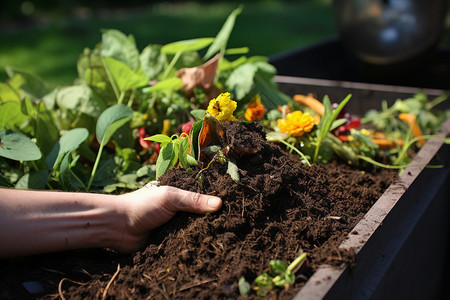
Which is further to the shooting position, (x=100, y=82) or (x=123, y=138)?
(x=100, y=82)

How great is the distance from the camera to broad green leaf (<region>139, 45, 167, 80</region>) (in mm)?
1932

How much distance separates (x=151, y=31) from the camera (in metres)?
6.92

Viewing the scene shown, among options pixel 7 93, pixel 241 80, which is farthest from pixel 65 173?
pixel 241 80

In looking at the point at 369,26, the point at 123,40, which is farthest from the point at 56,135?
the point at 369,26

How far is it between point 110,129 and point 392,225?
0.88 metres

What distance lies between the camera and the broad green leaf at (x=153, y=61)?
1.93 meters

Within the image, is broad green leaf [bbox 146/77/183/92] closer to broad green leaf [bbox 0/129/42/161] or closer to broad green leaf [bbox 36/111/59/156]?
broad green leaf [bbox 36/111/59/156]

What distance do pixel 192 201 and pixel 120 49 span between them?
0.94 metres

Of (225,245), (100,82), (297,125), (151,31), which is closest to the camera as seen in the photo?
(225,245)

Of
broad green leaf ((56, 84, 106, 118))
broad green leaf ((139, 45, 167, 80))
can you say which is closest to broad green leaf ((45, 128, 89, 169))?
broad green leaf ((56, 84, 106, 118))

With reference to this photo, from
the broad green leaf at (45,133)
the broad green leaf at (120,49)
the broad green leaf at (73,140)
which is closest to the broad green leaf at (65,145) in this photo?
the broad green leaf at (73,140)

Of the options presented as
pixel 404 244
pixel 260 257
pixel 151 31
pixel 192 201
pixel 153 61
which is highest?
pixel 153 61

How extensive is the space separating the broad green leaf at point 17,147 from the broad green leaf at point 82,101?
33cm

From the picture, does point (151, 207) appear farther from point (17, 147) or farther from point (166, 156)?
point (17, 147)
